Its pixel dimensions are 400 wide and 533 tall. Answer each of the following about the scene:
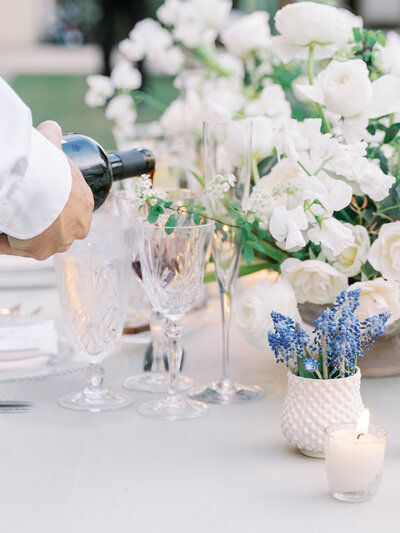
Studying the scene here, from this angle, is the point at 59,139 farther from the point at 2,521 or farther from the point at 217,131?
the point at 2,521

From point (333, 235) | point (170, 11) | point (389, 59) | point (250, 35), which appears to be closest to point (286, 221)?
point (333, 235)

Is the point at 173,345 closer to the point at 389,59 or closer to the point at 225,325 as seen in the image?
the point at 225,325

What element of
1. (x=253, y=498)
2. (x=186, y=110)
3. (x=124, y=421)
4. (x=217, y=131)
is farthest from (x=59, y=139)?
(x=186, y=110)

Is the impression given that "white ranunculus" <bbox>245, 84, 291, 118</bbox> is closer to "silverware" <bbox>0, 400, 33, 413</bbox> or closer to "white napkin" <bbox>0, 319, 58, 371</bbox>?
"white napkin" <bbox>0, 319, 58, 371</bbox>

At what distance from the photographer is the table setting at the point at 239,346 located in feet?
3.12

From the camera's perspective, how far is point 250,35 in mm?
2037

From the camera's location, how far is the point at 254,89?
2111mm

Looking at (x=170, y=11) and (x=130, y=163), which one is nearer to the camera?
(x=130, y=163)

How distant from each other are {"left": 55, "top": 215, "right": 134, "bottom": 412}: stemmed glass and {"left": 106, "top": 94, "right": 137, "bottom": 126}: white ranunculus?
3.03 feet

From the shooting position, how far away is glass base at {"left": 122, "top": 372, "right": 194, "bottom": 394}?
130cm

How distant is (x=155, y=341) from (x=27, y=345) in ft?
0.61

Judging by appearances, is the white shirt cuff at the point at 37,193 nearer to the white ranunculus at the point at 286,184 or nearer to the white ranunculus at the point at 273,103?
the white ranunculus at the point at 286,184

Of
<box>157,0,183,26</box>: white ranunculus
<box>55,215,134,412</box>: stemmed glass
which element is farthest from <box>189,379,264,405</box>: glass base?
<box>157,0,183,26</box>: white ranunculus

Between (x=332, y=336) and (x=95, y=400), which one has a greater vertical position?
(x=332, y=336)
